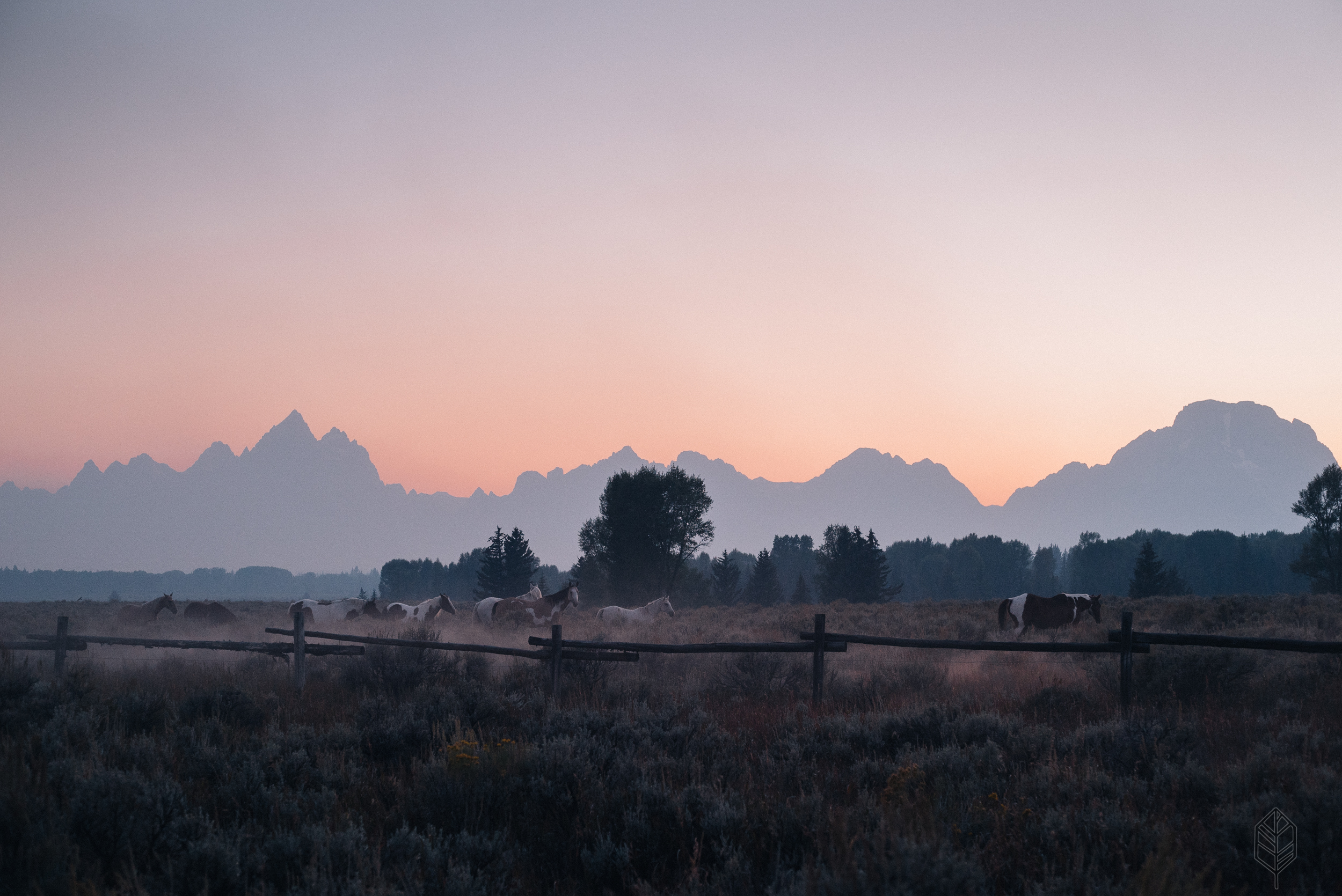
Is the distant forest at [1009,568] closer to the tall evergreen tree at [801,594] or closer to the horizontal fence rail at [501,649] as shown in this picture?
the tall evergreen tree at [801,594]

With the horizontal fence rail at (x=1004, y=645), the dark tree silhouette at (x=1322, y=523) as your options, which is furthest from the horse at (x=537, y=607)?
the dark tree silhouette at (x=1322, y=523)

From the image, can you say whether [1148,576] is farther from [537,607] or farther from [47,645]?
[47,645]

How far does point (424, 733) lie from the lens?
6895mm

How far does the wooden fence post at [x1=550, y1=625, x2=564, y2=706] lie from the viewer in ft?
33.1

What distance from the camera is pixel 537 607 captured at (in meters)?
25.6

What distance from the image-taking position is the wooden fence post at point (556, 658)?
1008 centimetres

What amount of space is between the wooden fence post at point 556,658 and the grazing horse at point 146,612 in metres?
20.5

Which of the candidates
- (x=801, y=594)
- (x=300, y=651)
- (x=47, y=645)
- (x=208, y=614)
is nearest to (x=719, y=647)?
(x=300, y=651)

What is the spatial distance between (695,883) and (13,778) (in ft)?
13.7

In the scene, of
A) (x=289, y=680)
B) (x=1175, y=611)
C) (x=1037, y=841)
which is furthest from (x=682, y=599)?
(x=1037, y=841)

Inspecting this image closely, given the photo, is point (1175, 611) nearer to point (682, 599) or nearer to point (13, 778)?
point (13, 778)

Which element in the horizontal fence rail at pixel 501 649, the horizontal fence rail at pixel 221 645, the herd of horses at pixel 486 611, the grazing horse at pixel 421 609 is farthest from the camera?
the grazing horse at pixel 421 609

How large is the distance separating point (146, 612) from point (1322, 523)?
74915mm

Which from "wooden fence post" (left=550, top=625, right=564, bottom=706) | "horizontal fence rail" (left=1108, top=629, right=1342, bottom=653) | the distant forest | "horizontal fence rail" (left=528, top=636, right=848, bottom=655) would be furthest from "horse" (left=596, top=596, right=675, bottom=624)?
the distant forest
